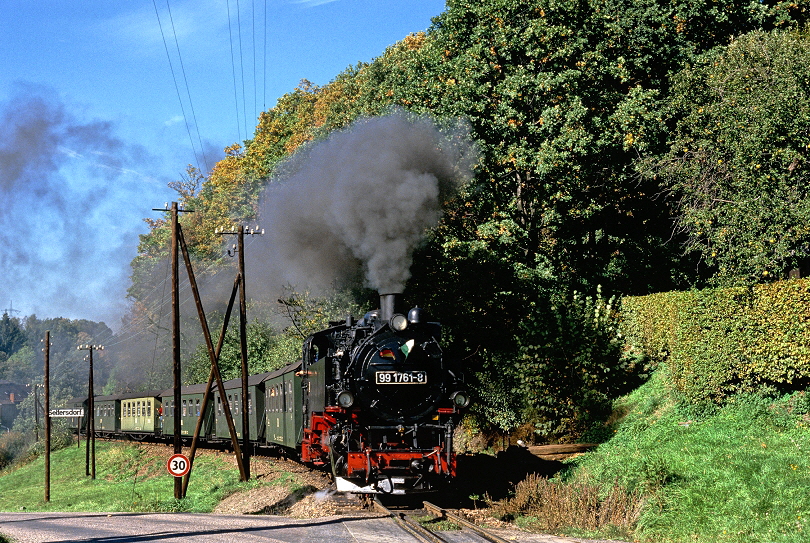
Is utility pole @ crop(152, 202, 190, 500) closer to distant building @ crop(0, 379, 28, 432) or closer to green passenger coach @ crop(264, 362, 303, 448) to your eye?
green passenger coach @ crop(264, 362, 303, 448)

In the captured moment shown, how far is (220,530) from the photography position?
14.4 metres

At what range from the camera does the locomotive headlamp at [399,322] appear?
16.0 metres

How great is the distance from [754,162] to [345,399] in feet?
40.8

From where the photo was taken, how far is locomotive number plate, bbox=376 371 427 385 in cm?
1591

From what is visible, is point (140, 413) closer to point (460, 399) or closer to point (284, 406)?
point (284, 406)

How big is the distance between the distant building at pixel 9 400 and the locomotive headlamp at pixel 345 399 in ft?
485

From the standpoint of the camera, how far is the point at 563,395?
22.8 meters

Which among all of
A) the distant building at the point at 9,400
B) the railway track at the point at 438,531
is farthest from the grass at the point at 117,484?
the distant building at the point at 9,400

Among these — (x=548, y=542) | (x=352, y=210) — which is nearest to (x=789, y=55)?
(x=352, y=210)

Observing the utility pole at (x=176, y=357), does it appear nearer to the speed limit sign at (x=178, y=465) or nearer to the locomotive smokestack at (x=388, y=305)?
the speed limit sign at (x=178, y=465)

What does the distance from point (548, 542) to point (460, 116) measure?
16.6m

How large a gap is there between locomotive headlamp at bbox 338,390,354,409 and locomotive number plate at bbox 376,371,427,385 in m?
0.65

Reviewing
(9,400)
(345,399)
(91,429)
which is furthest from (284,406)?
(9,400)

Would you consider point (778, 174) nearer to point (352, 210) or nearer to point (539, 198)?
point (539, 198)
